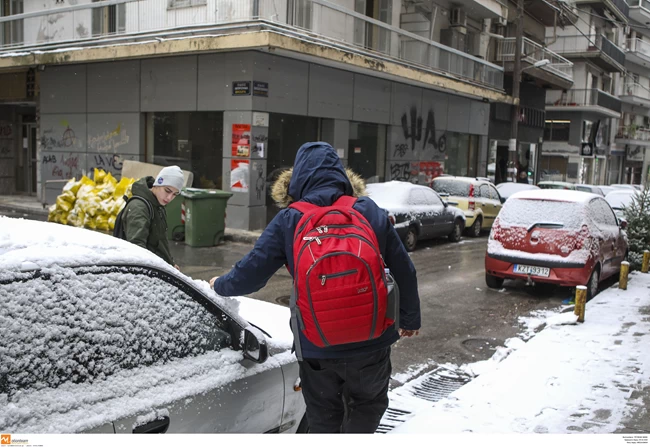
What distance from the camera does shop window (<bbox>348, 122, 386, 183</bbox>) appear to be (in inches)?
724

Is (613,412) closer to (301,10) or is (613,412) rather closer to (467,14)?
(301,10)

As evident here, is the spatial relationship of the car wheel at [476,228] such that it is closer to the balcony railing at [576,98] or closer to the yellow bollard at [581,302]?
the yellow bollard at [581,302]

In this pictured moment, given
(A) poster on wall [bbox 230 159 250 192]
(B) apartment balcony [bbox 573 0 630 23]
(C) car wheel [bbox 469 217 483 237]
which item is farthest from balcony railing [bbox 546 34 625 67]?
(A) poster on wall [bbox 230 159 250 192]

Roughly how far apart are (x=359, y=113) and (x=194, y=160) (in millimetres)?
5228

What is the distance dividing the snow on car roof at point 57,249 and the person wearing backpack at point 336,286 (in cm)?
59

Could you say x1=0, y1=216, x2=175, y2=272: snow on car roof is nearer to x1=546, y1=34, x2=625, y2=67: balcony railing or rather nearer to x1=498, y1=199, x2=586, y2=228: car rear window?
x1=498, y1=199, x2=586, y2=228: car rear window

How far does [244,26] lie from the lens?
13.8m

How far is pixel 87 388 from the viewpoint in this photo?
2355 mm

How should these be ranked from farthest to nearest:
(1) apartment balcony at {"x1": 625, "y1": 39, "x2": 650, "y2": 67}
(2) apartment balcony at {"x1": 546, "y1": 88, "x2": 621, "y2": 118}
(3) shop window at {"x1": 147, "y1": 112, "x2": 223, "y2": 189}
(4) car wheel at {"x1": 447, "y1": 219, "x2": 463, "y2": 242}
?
(1) apartment balcony at {"x1": 625, "y1": 39, "x2": 650, "y2": 67} → (2) apartment balcony at {"x1": 546, "y1": 88, "x2": 621, "y2": 118} → (3) shop window at {"x1": 147, "y1": 112, "x2": 223, "y2": 189} → (4) car wheel at {"x1": 447, "y1": 219, "x2": 463, "y2": 242}

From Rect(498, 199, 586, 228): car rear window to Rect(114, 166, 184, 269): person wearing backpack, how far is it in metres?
5.90

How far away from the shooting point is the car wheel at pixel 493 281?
382 inches

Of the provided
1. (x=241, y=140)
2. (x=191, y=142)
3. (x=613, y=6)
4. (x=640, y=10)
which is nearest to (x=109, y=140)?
(x=191, y=142)

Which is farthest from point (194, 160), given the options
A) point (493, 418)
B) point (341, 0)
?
point (493, 418)

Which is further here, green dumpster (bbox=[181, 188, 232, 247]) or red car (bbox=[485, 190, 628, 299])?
green dumpster (bbox=[181, 188, 232, 247])
